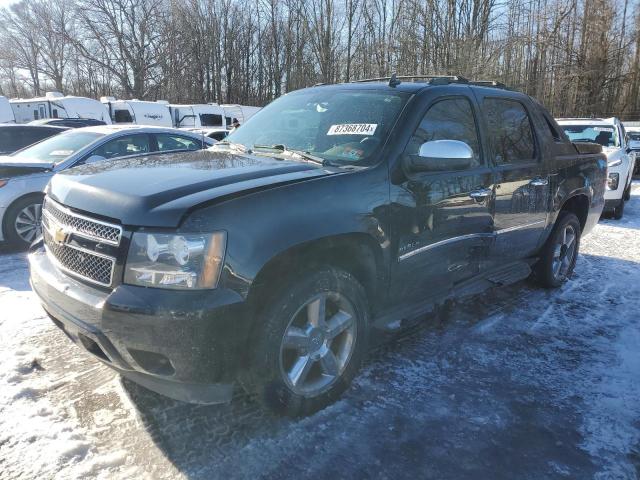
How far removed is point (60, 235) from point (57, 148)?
16.0ft

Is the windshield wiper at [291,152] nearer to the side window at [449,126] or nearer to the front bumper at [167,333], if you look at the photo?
the side window at [449,126]

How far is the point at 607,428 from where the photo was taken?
2873mm

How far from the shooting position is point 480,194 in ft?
12.1

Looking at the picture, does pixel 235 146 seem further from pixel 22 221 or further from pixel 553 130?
pixel 22 221

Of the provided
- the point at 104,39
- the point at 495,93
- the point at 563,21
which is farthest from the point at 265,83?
the point at 495,93

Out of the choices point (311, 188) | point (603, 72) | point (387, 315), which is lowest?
point (387, 315)

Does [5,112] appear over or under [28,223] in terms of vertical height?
over

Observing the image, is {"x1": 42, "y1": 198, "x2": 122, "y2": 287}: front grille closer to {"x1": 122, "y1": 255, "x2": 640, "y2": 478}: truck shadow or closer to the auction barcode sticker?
{"x1": 122, "y1": 255, "x2": 640, "y2": 478}: truck shadow

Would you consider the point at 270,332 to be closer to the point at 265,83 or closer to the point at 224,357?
the point at 224,357

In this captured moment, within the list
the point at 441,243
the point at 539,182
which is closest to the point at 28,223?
the point at 441,243

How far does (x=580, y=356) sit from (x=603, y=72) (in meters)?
35.1

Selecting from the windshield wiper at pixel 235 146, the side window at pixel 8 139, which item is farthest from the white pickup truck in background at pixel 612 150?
the side window at pixel 8 139

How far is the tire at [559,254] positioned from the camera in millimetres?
5141

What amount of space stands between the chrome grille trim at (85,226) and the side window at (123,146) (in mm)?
4102
